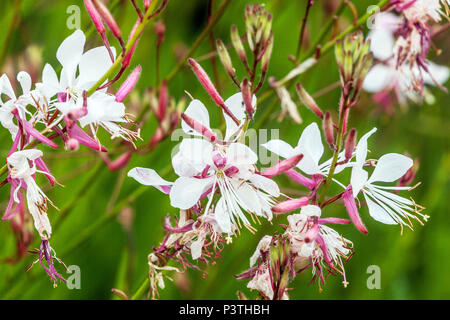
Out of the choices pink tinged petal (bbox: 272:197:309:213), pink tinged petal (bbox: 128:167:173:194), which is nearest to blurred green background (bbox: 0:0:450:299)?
pink tinged petal (bbox: 128:167:173:194)

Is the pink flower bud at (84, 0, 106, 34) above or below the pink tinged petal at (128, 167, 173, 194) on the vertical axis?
above

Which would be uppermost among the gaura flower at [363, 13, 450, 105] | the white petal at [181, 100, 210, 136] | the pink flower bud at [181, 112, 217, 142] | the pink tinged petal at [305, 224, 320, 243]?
the gaura flower at [363, 13, 450, 105]

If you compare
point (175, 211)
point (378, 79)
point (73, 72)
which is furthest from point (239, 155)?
point (378, 79)

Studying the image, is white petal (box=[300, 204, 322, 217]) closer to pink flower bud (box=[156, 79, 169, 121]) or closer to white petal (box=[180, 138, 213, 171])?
white petal (box=[180, 138, 213, 171])

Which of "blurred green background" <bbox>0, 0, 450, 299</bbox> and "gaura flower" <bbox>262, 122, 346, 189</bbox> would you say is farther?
"blurred green background" <bbox>0, 0, 450, 299</bbox>

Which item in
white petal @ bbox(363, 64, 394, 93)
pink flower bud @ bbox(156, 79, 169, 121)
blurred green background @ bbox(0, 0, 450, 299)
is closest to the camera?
pink flower bud @ bbox(156, 79, 169, 121)

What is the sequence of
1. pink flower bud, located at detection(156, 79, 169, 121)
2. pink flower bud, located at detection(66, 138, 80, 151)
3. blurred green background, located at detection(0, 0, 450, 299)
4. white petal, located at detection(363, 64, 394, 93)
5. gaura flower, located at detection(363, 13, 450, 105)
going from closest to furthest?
pink flower bud, located at detection(66, 138, 80, 151)
pink flower bud, located at detection(156, 79, 169, 121)
gaura flower, located at detection(363, 13, 450, 105)
blurred green background, located at detection(0, 0, 450, 299)
white petal, located at detection(363, 64, 394, 93)

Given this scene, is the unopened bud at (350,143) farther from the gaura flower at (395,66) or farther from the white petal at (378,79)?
the white petal at (378,79)
